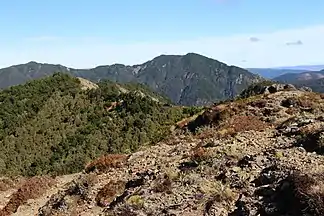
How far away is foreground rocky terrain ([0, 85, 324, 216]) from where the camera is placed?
15.1 metres

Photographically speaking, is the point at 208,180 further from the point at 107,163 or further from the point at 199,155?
the point at 107,163

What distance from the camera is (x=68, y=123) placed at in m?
126

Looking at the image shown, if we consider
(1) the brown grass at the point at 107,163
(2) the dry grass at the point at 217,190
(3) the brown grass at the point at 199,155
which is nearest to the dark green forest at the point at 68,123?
(1) the brown grass at the point at 107,163

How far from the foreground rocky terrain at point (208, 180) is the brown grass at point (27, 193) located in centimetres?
5

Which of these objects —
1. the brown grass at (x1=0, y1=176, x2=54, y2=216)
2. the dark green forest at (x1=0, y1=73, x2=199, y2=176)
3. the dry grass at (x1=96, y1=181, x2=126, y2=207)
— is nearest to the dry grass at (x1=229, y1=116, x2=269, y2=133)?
→ the dry grass at (x1=96, y1=181, x2=126, y2=207)

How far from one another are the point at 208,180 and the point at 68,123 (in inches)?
4406

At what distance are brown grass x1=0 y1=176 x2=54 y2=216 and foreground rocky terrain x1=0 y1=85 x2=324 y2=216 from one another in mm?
47

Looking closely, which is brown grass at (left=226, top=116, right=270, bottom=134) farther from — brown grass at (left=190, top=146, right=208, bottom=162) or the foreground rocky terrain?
brown grass at (left=190, top=146, right=208, bottom=162)

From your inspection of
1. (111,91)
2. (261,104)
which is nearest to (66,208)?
(261,104)

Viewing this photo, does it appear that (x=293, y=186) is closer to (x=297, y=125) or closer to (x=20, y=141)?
Answer: (x=297, y=125)

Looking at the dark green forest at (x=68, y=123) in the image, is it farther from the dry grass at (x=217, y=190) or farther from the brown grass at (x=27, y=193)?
the dry grass at (x=217, y=190)

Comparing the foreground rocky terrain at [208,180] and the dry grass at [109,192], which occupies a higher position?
the foreground rocky terrain at [208,180]

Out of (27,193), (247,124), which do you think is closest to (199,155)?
(247,124)

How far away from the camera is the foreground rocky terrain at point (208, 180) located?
1505 cm
